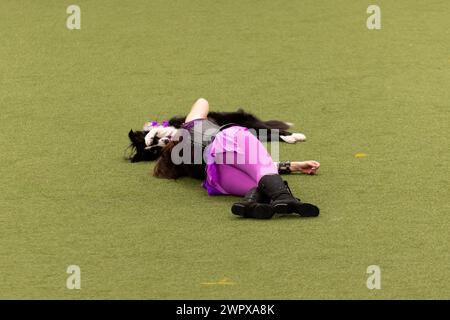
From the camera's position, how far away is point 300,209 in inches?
195

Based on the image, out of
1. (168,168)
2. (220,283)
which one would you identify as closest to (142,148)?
(168,168)

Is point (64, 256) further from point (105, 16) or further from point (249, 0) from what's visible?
point (249, 0)

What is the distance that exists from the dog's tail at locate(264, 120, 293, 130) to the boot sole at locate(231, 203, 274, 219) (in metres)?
1.47

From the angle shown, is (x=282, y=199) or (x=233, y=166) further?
(x=233, y=166)

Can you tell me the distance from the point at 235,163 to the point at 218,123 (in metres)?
0.83

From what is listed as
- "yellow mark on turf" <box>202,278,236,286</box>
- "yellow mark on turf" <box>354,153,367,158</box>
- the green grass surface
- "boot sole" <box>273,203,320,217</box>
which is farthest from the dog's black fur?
"yellow mark on turf" <box>202,278,236,286</box>

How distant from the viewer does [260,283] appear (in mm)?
4258

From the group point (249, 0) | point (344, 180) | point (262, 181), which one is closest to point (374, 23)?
point (249, 0)

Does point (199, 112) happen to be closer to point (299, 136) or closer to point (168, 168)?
point (168, 168)

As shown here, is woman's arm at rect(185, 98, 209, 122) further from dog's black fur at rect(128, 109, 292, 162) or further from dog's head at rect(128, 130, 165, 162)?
dog's head at rect(128, 130, 165, 162)

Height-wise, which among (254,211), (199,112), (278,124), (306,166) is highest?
(199,112)

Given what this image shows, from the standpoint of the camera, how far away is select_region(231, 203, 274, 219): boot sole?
195 inches

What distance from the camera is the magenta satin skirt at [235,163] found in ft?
17.1

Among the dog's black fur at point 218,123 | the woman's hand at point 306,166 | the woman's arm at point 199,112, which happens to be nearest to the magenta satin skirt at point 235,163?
the woman's hand at point 306,166
